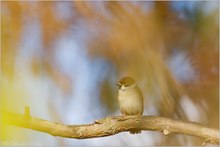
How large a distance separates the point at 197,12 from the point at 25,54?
56 cm

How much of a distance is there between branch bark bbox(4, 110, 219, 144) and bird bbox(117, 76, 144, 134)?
0.08 m

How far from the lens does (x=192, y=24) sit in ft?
5.75

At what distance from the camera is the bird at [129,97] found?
176cm

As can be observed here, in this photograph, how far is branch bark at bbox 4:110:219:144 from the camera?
167cm

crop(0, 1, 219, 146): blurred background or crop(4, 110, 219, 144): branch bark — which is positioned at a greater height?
crop(0, 1, 219, 146): blurred background

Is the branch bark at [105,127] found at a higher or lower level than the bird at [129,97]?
lower

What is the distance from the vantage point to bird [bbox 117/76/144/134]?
176 centimetres

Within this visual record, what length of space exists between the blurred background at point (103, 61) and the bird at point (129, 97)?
0.07 ft

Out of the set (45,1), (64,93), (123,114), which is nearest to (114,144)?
(123,114)

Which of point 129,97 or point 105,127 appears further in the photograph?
point 129,97

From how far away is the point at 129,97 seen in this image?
182 cm

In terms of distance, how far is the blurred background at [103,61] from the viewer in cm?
171

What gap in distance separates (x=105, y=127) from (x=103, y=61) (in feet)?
0.68

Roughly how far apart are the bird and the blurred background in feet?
0.07
